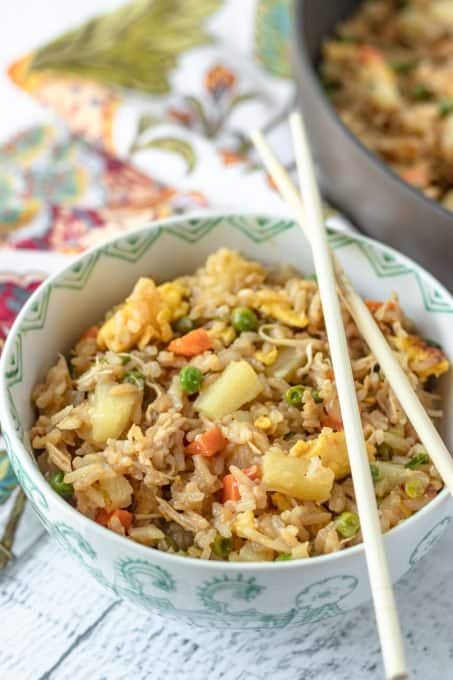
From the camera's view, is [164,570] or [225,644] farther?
Result: [225,644]

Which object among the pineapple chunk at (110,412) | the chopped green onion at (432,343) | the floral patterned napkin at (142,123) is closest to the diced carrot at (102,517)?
the pineapple chunk at (110,412)

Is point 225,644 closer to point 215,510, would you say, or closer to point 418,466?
point 215,510

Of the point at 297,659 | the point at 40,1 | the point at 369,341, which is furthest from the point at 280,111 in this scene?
the point at 297,659

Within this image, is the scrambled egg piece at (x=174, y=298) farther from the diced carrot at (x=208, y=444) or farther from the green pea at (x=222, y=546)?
the green pea at (x=222, y=546)

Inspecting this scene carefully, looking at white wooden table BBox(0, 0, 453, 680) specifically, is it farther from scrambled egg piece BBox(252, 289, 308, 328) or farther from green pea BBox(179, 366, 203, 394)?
scrambled egg piece BBox(252, 289, 308, 328)

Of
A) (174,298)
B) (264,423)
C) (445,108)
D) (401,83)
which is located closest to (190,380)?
(264,423)

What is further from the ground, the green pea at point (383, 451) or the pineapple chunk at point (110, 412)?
the pineapple chunk at point (110, 412)
